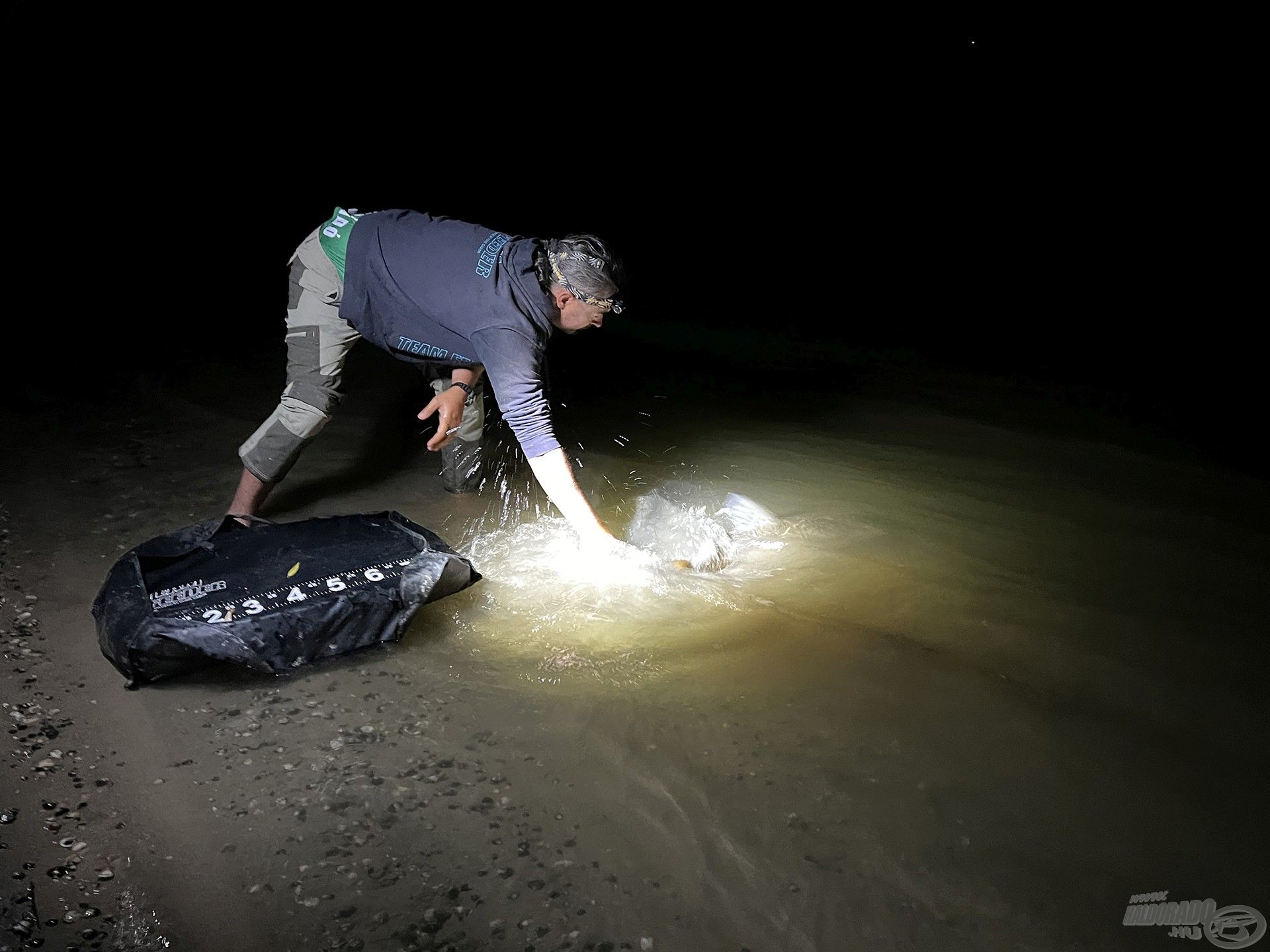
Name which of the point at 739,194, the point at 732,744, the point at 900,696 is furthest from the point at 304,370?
the point at 739,194

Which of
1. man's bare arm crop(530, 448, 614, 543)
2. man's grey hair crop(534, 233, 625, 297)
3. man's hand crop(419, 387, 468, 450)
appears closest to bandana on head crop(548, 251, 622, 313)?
man's grey hair crop(534, 233, 625, 297)

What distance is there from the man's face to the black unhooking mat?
2.53ft

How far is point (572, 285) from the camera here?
8.84ft

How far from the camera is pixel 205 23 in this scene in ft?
41.7

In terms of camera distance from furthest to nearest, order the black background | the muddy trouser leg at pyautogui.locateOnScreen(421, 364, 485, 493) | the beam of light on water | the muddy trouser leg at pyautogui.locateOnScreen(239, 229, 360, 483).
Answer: the black background
the muddy trouser leg at pyautogui.locateOnScreen(421, 364, 485, 493)
the muddy trouser leg at pyautogui.locateOnScreen(239, 229, 360, 483)
the beam of light on water

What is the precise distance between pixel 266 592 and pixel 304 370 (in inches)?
43.6

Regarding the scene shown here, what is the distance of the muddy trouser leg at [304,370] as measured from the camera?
324cm

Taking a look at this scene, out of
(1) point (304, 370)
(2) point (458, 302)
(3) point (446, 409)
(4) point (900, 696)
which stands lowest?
(4) point (900, 696)

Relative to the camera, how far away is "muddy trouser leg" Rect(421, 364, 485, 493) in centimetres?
379

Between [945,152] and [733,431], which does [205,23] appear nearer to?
[945,152]

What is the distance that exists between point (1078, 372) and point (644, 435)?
3321 mm

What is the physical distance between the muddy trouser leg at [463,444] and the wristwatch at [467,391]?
2 centimetres

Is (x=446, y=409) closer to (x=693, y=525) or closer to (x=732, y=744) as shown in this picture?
(x=693, y=525)

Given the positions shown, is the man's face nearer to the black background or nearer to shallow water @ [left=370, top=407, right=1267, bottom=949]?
shallow water @ [left=370, top=407, right=1267, bottom=949]
